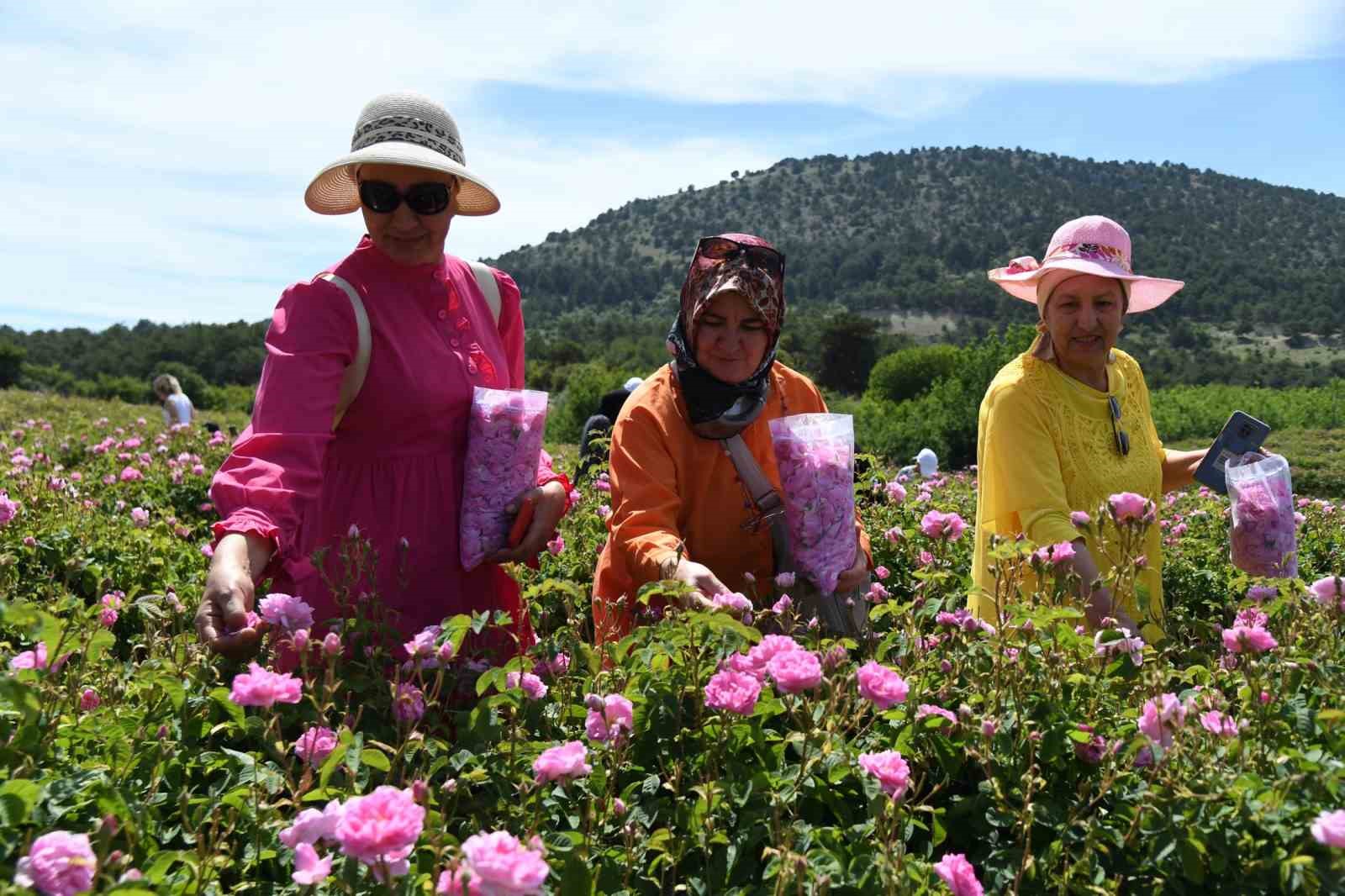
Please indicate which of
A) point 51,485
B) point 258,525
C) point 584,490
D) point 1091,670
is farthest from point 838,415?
point 51,485

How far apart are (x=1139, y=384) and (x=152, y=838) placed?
2819 mm

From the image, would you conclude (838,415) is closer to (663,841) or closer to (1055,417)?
(1055,417)

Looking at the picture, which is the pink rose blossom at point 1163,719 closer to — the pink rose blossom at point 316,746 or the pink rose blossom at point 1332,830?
the pink rose blossom at point 1332,830

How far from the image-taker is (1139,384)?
315 cm

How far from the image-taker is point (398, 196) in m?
2.30

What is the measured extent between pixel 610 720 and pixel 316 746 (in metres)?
0.40

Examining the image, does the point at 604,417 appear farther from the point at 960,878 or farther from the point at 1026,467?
the point at 960,878

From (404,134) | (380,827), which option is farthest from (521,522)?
(380,827)

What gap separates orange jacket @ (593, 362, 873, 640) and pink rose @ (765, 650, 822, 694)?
3.19ft

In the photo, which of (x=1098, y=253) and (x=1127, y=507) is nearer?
(x=1127, y=507)

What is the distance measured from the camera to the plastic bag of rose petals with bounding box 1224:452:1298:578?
244 centimetres

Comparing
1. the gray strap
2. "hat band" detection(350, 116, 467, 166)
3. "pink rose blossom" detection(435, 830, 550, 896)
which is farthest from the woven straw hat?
"pink rose blossom" detection(435, 830, 550, 896)

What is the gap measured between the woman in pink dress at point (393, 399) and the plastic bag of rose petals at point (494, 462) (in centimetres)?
5

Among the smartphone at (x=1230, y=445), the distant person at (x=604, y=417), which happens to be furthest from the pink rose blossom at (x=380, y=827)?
the distant person at (x=604, y=417)
